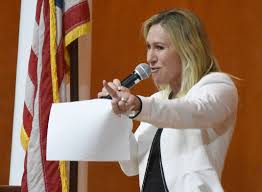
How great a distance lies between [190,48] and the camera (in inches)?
67.2

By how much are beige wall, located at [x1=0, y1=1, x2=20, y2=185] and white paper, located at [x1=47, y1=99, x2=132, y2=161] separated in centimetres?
213

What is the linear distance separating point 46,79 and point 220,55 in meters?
1.29

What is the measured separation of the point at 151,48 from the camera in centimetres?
176

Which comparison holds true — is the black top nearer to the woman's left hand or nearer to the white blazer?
the white blazer

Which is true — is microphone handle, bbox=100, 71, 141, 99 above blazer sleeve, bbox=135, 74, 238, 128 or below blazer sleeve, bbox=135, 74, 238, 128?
above

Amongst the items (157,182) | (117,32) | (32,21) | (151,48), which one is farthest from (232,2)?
(157,182)

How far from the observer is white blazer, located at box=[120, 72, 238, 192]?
148 cm

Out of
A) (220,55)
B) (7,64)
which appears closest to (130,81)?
(220,55)

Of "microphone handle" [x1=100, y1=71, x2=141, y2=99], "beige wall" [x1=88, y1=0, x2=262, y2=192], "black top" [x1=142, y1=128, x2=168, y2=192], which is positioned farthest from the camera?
"beige wall" [x1=88, y1=0, x2=262, y2=192]

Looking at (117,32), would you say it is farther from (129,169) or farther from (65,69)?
(129,169)

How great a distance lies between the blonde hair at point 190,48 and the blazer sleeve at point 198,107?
0.07m

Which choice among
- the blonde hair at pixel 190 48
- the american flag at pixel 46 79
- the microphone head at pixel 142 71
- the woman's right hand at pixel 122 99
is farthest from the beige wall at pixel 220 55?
the woman's right hand at pixel 122 99

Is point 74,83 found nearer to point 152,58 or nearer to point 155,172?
point 152,58

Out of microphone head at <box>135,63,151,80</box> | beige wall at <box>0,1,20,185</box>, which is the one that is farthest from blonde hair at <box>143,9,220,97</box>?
beige wall at <box>0,1,20,185</box>
